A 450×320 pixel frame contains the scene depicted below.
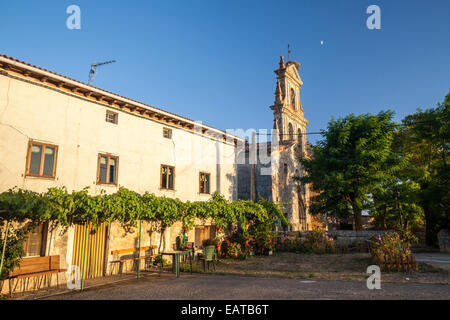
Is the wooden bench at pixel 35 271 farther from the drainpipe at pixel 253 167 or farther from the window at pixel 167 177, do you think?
the drainpipe at pixel 253 167

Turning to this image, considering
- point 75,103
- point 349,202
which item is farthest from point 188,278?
point 349,202

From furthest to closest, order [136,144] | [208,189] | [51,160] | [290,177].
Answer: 1. [290,177]
2. [208,189]
3. [136,144]
4. [51,160]

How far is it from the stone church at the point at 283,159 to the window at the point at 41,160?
1407 cm

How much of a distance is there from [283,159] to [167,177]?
43.8 feet

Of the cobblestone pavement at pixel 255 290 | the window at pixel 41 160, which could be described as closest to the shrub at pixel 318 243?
the cobblestone pavement at pixel 255 290

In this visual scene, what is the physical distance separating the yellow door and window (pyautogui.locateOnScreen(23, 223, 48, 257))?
44.0 inches

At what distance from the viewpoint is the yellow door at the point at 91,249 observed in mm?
11055

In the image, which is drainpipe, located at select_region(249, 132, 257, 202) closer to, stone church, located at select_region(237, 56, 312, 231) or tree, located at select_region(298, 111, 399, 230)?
stone church, located at select_region(237, 56, 312, 231)

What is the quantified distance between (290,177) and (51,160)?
20.3 meters

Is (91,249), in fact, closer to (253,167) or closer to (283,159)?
(253,167)

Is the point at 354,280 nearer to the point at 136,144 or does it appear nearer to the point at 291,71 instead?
the point at 136,144

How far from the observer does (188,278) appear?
11102 millimetres

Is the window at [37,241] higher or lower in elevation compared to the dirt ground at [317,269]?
higher
